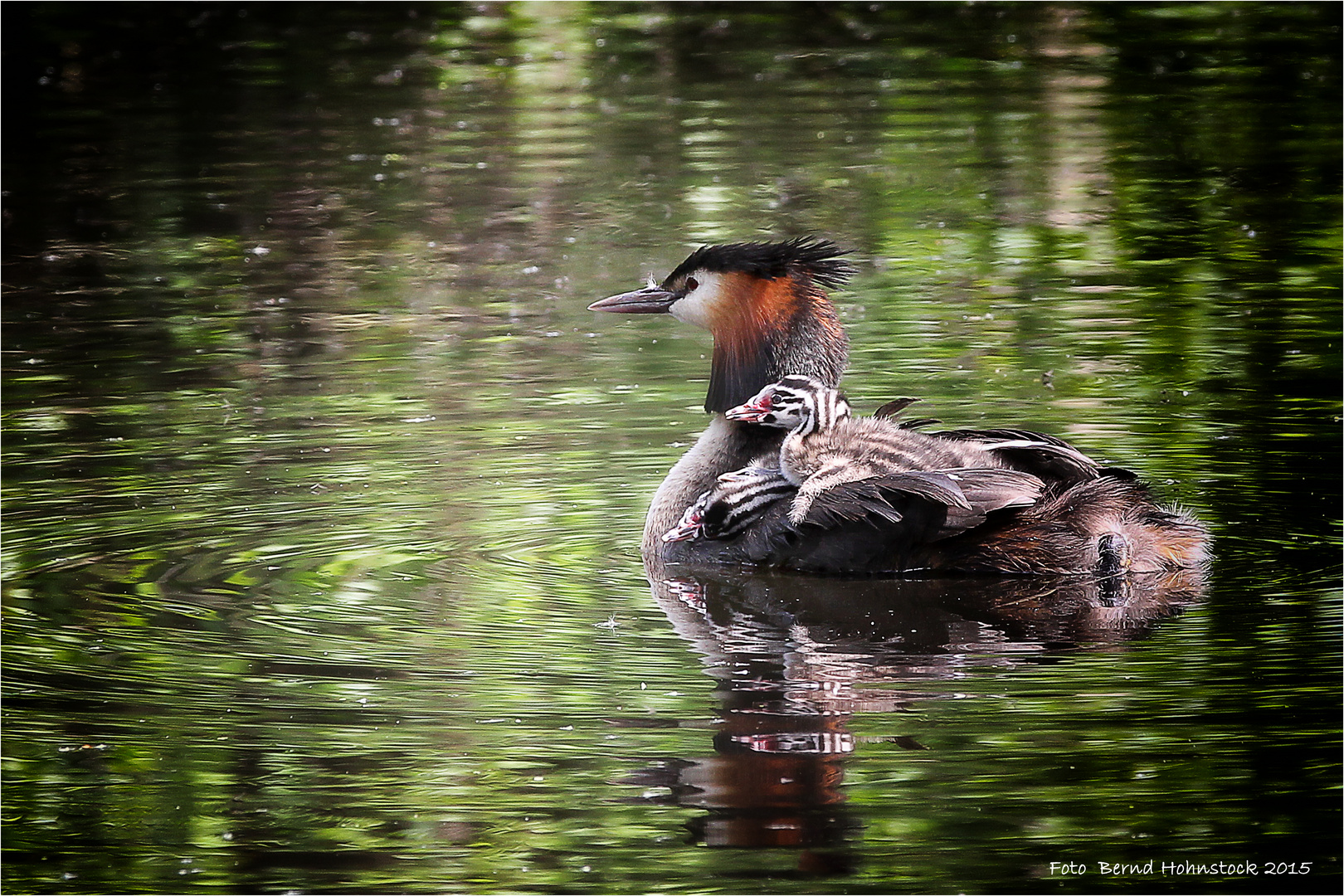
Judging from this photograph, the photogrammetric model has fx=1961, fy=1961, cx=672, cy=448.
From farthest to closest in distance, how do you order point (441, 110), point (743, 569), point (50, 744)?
point (441, 110) → point (743, 569) → point (50, 744)

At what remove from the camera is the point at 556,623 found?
682cm

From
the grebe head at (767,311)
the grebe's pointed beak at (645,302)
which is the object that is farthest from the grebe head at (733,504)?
the grebe's pointed beak at (645,302)

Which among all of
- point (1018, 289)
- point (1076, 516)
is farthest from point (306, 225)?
point (1076, 516)

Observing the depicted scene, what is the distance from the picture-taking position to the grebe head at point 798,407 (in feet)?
24.5

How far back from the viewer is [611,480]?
28.2 feet

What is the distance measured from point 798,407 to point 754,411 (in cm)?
20

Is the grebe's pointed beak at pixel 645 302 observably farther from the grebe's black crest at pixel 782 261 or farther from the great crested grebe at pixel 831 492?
the grebe's black crest at pixel 782 261

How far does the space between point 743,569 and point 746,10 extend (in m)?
15.2

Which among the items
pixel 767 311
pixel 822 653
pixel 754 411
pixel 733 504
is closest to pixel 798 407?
pixel 754 411

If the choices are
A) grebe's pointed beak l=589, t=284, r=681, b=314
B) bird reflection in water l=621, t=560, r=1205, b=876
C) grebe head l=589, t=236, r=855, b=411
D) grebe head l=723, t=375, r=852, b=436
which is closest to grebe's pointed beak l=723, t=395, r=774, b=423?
grebe head l=723, t=375, r=852, b=436

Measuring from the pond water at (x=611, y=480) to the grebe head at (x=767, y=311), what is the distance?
0.79 m

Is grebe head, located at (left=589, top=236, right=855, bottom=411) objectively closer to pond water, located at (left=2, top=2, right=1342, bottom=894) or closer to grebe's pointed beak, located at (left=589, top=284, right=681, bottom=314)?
grebe's pointed beak, located at (left=589, top=284, right=681, bottom=314)

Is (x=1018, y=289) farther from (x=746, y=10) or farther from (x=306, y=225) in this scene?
(x=746, y=10)

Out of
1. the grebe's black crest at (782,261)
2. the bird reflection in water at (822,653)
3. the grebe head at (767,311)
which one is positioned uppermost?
the grebe's black crest at (782,261)
